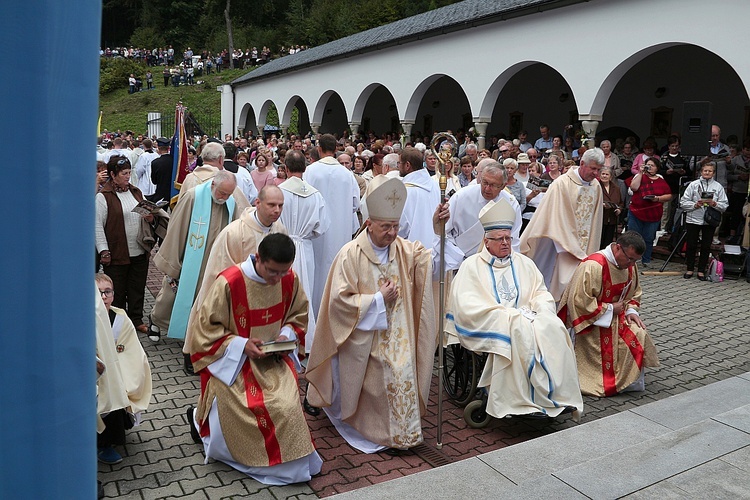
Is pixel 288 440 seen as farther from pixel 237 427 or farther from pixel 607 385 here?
pixel 607 385

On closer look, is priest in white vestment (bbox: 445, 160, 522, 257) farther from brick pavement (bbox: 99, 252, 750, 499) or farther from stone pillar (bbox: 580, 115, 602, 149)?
stone pillar (bbox: 580, 115, 602, 149)

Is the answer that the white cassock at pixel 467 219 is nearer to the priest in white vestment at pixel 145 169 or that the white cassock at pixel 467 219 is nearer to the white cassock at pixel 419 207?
the white cassock at pixel 419 207

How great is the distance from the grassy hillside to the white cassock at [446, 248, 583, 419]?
36238 mm

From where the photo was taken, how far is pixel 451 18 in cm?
1723

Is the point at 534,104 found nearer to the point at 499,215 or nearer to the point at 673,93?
the point at 673,93

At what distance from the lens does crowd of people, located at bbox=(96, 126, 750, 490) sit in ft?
14.0

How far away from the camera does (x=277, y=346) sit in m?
4.33

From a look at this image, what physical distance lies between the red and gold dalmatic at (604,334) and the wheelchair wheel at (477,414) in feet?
3.93

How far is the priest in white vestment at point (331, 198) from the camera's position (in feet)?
23.5

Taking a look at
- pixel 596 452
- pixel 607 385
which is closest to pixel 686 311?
pixel 607 385

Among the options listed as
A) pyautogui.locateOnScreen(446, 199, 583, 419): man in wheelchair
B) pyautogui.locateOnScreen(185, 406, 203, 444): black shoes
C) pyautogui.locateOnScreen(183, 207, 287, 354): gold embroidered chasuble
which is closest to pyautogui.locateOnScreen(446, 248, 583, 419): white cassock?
pyautogui.locateOnScreen(446, 199, 583, 419): man in wheelchair

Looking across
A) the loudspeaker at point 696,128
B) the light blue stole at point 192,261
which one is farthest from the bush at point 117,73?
the light blue stole at point 192,261

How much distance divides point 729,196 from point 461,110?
1217 centimetres

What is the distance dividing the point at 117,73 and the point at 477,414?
166 ft
